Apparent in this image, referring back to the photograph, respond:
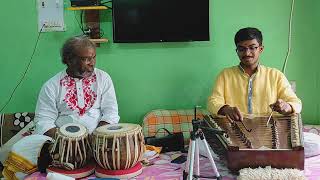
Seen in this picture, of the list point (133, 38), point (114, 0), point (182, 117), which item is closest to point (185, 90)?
point (182, 117)

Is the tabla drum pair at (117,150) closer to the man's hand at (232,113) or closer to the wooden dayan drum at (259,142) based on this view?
the wooden dayan drum at (259,142)

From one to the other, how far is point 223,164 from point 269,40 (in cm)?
135

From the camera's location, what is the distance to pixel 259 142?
7.08ft

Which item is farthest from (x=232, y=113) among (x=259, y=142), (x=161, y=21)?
(x=161, y=21)

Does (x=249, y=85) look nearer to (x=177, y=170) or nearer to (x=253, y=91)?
(x=253, y=91)

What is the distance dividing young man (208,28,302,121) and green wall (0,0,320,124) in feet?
1.63

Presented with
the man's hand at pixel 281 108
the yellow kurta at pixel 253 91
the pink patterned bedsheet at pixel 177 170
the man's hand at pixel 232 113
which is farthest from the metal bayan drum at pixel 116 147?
the man's hand at pixel 281 108

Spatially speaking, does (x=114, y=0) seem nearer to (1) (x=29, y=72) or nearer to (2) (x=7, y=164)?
(1) (x=29, y=72)

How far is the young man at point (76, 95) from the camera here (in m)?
2.71

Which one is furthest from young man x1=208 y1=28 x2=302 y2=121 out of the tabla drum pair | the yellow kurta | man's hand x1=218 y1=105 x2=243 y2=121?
the tabla drum pair

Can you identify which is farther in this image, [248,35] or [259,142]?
[248,35]

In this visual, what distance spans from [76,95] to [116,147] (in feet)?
2.45

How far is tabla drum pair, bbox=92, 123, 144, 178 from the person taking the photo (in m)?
2.19

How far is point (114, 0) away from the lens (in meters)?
3.02
